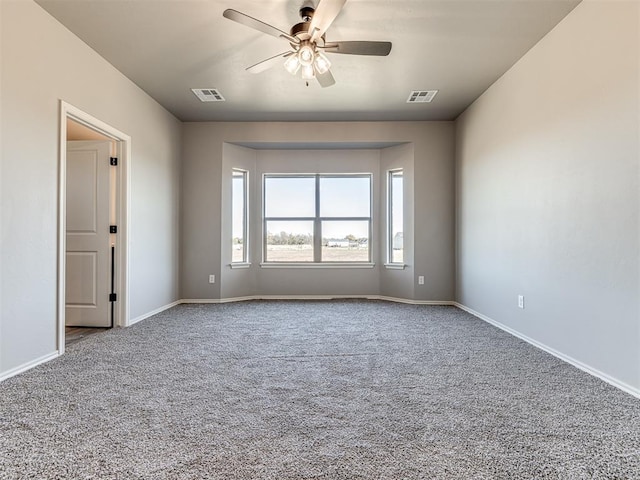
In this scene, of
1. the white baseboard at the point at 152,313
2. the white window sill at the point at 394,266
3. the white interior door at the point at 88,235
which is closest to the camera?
the white interior door at the point at 88,235

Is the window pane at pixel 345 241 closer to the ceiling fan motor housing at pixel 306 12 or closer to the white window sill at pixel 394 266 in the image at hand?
the white window sill at pixel 394 266

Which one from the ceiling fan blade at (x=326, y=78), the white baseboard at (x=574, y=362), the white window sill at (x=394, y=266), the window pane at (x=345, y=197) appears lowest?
the white baseboard at (x=574, y=362)

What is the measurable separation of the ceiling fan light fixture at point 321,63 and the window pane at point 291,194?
291cm

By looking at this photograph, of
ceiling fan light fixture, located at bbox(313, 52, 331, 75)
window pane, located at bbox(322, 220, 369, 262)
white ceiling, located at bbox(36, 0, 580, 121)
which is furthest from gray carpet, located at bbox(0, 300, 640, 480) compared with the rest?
white ceiling, located at bbox(36, 0, 580, 121)

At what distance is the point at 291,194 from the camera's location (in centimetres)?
562

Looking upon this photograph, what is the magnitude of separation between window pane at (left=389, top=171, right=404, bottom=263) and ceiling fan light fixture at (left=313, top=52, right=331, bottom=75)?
9.56 ft

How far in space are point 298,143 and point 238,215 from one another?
1.45m

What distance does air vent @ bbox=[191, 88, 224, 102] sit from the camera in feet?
13.3

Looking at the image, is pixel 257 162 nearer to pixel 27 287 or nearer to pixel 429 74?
pixel 429 74

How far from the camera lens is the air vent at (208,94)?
4.04 meters

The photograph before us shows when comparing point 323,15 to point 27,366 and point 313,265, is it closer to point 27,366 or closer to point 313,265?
point 27,366

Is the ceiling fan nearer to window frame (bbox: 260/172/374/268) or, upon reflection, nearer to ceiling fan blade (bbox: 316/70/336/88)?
ceiling fan blade (bbox: 316/70/336/88)

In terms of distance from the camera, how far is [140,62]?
11.2ft

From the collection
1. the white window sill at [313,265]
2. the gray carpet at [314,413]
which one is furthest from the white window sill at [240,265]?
the gray carpet at [314,413]
